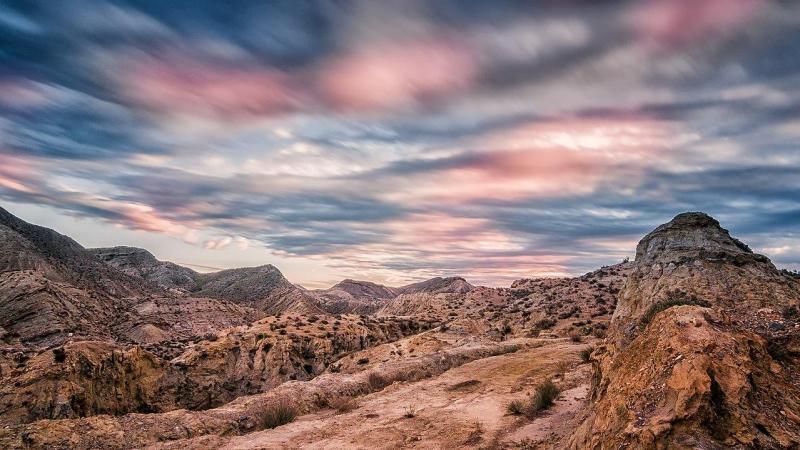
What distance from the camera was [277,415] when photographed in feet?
47.6

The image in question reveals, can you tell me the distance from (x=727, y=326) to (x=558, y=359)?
1380cm

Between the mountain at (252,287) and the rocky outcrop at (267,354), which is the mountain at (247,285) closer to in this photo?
the mountain at (252,287)

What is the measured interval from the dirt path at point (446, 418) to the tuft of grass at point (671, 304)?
295cm

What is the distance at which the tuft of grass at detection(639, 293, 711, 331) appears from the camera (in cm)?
867

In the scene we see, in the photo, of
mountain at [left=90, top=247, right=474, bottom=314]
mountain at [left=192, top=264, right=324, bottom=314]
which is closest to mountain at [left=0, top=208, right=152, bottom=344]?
mountain at [left=192, top=264, right=324, bottom=314]

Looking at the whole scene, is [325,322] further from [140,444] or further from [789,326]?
[789,326]

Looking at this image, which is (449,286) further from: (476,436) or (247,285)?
(476,436)

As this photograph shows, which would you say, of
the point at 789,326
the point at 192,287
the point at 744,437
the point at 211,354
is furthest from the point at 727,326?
the point at 192,287

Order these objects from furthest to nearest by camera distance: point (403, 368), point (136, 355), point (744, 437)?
point (136, 355) < point (403, 368) < point (744, 437)

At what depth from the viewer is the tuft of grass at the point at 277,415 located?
46.9ft

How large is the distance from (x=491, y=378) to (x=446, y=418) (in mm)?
5655

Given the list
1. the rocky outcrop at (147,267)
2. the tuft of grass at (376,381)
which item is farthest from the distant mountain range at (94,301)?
the tuft of grass at (376,381)

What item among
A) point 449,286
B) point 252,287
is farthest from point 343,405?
point 252,287

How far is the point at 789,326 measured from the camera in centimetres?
684
